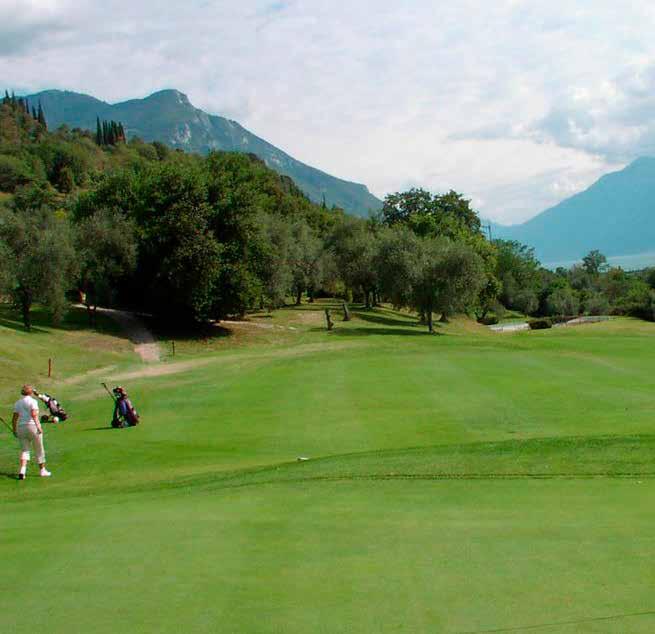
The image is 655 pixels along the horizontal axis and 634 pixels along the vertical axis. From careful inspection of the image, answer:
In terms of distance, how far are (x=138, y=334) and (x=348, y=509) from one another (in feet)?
159

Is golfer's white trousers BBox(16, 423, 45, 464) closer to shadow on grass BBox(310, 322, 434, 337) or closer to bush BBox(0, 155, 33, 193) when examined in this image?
shadow on grass BBox(310, 322, 434, 337)

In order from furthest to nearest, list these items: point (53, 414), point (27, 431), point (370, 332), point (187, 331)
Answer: point (370, 332), point (187, 331), point (53, 414), point (27, 431)

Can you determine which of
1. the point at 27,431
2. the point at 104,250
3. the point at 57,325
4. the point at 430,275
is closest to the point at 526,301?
the point at 430,275

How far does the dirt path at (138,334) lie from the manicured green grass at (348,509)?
18.6m

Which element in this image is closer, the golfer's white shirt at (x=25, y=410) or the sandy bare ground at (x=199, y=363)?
the golfer's white shirt at (x=25, y=410)

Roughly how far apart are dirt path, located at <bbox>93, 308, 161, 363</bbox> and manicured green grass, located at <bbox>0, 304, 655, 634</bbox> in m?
18.6

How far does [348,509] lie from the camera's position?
10.5 metres

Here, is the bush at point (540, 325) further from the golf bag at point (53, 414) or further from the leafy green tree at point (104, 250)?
the golf bag at point (53, 414)

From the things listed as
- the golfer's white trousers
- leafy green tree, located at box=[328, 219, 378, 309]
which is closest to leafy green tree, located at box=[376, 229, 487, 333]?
leafy green tree, located at box=[328, 219, 378, 309]

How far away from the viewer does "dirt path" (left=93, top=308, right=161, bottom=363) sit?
1921 inches

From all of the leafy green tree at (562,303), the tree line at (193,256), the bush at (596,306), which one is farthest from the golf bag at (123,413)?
the leafy green tree at (562,303)

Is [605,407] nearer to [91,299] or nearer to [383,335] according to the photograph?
[383,335]

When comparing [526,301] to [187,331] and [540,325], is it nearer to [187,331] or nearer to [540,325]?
[540,325]

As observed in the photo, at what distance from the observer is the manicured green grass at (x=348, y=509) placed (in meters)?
6.41
